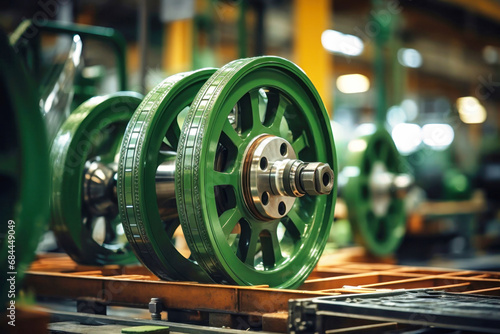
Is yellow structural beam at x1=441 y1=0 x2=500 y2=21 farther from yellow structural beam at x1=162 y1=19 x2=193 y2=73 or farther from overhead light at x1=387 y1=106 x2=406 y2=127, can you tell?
yellow structural beam at x1=162 y1=19 x2=193 y2=73

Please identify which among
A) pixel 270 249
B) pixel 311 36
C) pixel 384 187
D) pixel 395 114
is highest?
pixel 311 36

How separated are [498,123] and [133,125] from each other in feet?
49.4

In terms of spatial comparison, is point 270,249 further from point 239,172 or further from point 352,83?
point 352,83

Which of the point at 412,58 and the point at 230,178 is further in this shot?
→ the point at 412,58

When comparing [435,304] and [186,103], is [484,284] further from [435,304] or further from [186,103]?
[186,103]

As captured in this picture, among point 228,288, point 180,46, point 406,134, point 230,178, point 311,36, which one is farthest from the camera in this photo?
point 406,134

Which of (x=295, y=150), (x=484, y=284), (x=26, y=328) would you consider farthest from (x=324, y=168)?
(x=26, y=328)

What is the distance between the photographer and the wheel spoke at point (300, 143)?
2521mm

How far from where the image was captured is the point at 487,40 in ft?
36.2

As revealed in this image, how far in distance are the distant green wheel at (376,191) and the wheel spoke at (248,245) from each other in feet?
6.55

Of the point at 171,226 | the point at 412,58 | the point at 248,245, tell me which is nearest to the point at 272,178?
the point at 248,245

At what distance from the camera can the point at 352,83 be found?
1542cm

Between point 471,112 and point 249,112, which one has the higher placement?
point 471,112

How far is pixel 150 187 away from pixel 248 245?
0.39 m
